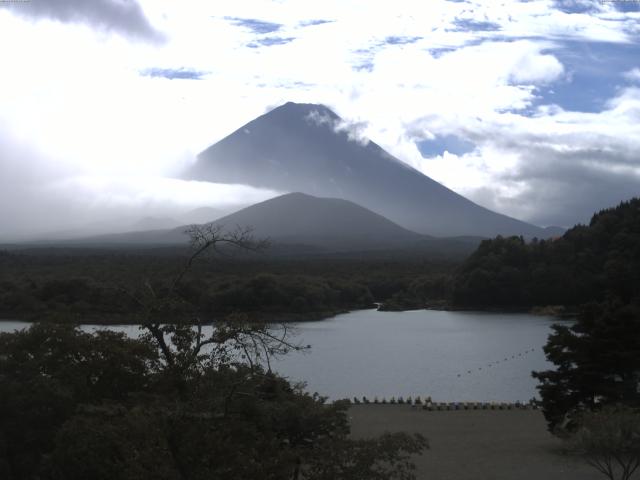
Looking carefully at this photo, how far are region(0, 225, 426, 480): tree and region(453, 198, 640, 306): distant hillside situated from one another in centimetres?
3339

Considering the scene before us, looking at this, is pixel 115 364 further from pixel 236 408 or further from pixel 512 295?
pixel 512 295

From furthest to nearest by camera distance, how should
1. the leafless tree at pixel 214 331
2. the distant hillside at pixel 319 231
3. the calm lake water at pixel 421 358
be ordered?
the distant hillside at pixel 319 231 < the calm lake water at pixel 421 358 < the leafless tree at pixel 214 331

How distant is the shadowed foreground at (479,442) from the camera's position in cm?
955

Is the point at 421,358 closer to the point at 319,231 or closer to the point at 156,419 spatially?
the point at 156,419

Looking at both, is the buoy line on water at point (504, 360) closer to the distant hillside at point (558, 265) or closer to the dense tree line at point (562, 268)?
the dense tree line at point (562, 268)

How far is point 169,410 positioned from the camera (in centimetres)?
448

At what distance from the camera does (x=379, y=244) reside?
93250mm

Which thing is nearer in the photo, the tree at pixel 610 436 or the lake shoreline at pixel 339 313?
the tree at pixel 610 436

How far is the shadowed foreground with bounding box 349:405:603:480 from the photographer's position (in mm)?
9548

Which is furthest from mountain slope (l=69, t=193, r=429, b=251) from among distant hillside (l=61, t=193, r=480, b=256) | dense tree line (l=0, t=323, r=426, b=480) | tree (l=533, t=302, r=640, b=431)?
dense tree line (l=0, t=323, r=426, b=480)

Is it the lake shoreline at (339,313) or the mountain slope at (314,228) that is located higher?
the mountain slope at (314,228)

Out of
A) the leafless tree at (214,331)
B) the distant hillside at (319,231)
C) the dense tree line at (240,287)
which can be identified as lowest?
the dense tree line at (240,287)

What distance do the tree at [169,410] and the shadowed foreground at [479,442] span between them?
271 cm

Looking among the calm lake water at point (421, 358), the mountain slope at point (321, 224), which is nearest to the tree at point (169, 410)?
the calm lake water at point (421, 358)
